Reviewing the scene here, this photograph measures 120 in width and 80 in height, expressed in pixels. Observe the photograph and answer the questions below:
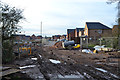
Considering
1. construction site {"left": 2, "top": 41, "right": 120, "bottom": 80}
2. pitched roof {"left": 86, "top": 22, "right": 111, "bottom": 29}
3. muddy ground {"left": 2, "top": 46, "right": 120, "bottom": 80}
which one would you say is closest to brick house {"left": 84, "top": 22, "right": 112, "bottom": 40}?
pitched roof {"left": 86, "top": 22, "right": 111, "bottom": 29}

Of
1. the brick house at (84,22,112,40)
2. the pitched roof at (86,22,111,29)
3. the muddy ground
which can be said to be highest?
the pitched roof at (86,22,111,29)

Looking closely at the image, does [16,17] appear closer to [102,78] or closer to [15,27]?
[15,27]

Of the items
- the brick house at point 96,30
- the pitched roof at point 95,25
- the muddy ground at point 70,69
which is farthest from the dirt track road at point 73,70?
the pitched roof at point 95,25

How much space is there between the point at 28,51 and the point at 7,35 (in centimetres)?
754

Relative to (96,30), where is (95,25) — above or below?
above

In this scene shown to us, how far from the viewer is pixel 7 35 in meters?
8.91

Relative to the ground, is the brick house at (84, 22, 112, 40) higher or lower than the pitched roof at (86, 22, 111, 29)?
lower

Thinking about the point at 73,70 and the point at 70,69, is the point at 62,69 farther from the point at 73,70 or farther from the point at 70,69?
the point at 73,70

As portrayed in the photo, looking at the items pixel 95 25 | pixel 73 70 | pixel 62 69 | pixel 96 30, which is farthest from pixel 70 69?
pixel 95 25

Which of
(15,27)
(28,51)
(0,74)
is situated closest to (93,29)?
(28,51)

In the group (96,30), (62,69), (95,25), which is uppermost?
(95,25)

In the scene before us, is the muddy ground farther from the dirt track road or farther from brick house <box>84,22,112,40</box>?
brick house <box>84,22,112,40</box>

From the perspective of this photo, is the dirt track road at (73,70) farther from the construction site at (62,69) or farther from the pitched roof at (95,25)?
the pitched roof at (95,25)

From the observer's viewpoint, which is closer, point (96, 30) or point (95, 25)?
point (96, 30)
